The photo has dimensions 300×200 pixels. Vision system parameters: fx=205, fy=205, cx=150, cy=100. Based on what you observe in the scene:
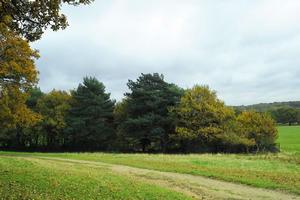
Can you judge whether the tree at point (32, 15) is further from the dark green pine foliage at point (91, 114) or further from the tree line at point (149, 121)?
the dark green pine foliage at point (91, 114)

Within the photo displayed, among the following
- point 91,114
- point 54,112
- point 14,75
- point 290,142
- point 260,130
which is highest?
point 14,75

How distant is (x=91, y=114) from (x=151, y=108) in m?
11.8

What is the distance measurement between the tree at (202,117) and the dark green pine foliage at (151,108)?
243 cm

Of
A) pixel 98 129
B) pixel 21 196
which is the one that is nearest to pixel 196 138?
pixel 98 129

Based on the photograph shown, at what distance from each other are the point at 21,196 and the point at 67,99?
120ft

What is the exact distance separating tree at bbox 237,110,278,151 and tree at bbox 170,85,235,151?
286cm

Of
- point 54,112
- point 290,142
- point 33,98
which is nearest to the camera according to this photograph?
point 54,112

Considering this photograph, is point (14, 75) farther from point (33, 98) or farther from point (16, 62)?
point (33, 98)

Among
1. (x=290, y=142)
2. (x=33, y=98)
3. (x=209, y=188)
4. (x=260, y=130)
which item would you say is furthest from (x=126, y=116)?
(x=290, y=142)

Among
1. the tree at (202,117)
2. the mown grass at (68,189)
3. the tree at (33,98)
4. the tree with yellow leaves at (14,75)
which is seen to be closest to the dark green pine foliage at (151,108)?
the tree at (202,117)

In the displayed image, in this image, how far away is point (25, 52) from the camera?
1734 cm

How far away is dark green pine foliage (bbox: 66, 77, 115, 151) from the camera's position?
37975 millimetres

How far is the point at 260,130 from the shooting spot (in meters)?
32.8

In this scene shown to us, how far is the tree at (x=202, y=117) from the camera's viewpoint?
31.2 metres
